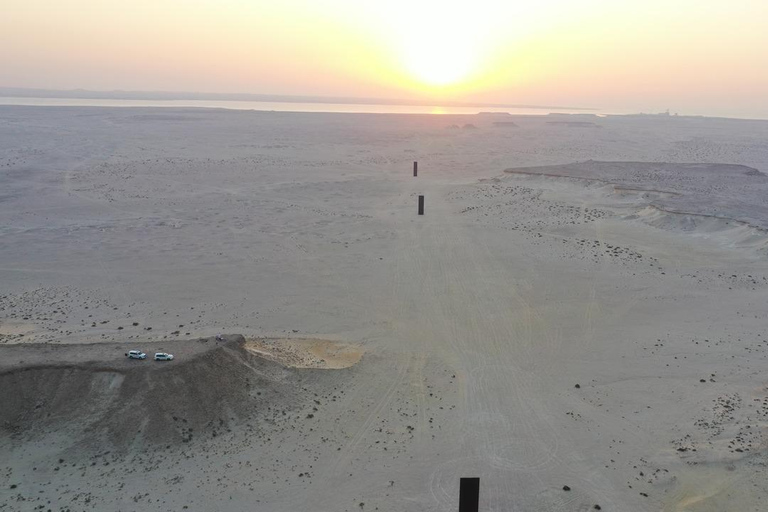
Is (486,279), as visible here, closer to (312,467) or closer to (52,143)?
(312,467)

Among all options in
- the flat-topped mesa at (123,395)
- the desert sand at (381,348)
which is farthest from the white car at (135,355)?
the desert sand at (381,348)

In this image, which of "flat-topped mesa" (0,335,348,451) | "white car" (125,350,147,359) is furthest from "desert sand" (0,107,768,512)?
"white car" (125,350,147,359)

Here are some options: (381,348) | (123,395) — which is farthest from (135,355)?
(381,348)

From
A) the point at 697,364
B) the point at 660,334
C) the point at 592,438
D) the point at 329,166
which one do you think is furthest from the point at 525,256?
the point at 329,166

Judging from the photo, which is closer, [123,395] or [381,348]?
[123,395]

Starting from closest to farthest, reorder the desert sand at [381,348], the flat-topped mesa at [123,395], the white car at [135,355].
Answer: the desert sand at [381,348] < the flat-topped mesa at [123,395] < the white car at [135,355]

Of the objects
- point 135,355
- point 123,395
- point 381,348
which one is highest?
point 135,355

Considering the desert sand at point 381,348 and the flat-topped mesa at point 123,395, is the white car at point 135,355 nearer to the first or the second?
the flat-topped mesa at point 123,395

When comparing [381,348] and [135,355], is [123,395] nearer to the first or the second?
[135,355]
